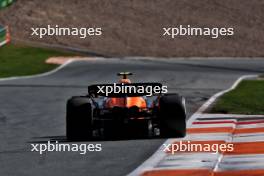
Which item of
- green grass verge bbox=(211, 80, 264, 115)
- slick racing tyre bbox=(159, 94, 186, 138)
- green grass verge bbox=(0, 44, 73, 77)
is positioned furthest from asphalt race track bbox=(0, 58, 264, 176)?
green grass verge bbox=(0, 44, 73, 77)

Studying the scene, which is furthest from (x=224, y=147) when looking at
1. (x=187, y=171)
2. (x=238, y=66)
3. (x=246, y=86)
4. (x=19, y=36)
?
(x=19, y=36)

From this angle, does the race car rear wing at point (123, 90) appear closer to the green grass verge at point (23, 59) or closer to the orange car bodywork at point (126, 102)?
the orange car bodywork at point (126, 102)

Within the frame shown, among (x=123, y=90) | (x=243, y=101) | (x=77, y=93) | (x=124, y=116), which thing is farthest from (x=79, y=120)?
(x=77, y=93)

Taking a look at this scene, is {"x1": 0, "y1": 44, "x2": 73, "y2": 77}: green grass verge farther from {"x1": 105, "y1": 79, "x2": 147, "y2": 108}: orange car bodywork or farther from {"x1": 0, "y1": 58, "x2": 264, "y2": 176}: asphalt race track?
{"x1": 105, "y1": 79, "x2": 147, "y2": 108}: orange car bodywork

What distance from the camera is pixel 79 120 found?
1664 centimetres

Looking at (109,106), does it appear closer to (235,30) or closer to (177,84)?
(177,84)

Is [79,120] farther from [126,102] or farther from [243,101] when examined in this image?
[243,101]

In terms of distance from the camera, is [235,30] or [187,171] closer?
[187,171]

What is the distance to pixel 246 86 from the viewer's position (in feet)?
102

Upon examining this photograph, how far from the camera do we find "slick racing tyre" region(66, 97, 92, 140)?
651 inches

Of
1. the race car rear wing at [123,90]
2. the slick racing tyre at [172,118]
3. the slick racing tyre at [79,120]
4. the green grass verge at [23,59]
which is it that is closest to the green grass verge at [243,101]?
the race car rear wing at [123,90]

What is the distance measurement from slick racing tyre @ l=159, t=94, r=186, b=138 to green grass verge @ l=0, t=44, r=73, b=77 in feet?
67.9

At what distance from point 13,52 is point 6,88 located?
55.8 feet

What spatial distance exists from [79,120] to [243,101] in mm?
8823
